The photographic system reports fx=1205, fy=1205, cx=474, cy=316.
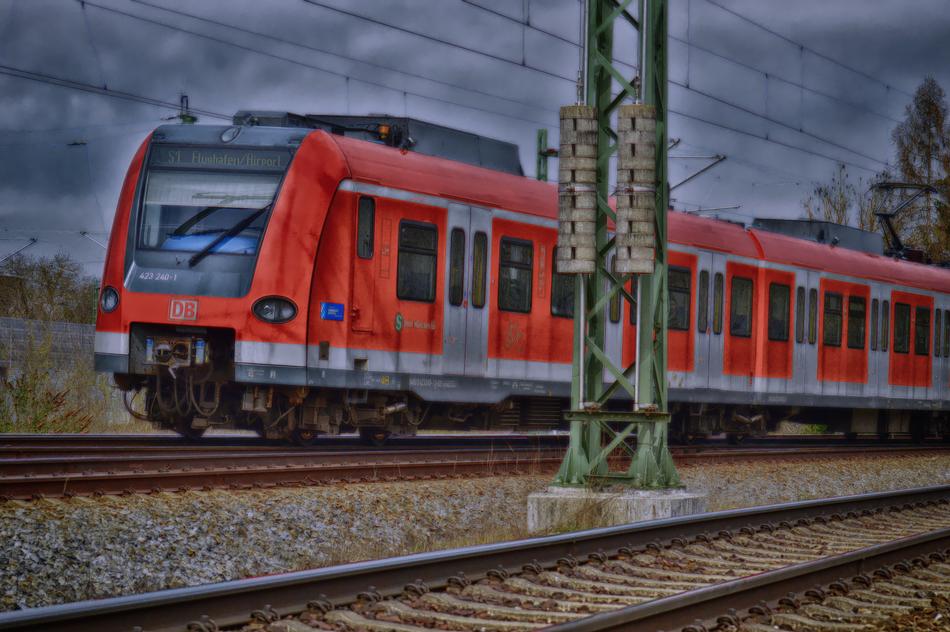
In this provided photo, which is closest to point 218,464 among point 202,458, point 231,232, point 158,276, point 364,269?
point 202,458

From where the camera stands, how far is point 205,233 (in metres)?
13.6

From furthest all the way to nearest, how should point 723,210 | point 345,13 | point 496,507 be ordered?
1. point 723,210
2. point 345,13
3. point 496,507

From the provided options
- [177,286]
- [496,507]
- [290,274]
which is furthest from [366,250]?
[496,507]

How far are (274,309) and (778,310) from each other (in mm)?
10725

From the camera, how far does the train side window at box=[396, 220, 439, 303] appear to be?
14445 mm

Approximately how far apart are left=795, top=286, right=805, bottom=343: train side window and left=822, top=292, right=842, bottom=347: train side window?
0.75 meters

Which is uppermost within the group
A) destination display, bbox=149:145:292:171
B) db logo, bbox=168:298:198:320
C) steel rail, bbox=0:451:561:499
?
destination display, bbox=149:145:292:171

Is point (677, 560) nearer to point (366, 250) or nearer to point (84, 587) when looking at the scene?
point (84, 587)

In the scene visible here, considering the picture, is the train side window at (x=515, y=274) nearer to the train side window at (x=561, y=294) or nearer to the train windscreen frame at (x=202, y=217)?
the train side window at (x=561, y=294)

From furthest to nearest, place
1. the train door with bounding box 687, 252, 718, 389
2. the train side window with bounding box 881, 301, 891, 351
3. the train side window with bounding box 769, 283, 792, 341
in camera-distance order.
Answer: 1. the train side window with bounding box 881, 301, 891, 351
2. the train side window with bounding box 769, 283, 792, 341
3. the train door with bounding box 687, 252, 718, 389

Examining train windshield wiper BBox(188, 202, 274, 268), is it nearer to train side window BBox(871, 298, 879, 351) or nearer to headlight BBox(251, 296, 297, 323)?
headlight BBox(251, 296, 297, 323)

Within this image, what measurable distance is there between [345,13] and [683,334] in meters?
7.71

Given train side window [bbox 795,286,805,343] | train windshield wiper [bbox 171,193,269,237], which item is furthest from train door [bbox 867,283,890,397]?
train windshield wiper [bbox 171,193,269,237]

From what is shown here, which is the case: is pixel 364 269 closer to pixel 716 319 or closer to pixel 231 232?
pixel 231 232
